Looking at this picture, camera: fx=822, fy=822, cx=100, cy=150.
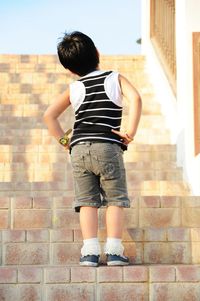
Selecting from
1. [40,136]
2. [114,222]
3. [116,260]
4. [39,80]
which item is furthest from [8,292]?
[39,80]

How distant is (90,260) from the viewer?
4387mm

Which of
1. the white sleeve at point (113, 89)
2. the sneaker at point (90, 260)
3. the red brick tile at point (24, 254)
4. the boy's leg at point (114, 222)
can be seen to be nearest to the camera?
the sneaker at point (90, 260)

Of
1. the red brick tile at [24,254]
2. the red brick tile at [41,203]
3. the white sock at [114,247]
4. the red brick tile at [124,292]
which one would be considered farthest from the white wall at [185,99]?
the red brick tile at [124,292]

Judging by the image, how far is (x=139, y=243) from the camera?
15.8ft

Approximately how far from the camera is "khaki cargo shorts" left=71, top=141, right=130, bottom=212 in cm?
457

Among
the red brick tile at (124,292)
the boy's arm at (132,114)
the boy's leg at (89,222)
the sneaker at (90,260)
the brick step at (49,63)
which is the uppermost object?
the brick step at (49,63)

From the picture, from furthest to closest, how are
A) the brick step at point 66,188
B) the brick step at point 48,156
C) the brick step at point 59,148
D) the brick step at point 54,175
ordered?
the brick step at point 59,148 → the brick step at point 48,156 → the brick step at point 54,175 → the brick step at point 66,188

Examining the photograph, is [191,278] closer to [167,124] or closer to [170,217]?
[170,217]

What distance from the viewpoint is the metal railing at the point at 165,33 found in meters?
9.88

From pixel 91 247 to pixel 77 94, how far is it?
88 centimetres

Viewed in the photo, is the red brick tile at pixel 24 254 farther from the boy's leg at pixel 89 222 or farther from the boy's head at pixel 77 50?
the boy's head at pixel 77 50

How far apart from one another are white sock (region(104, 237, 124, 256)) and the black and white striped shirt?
541 millimetres

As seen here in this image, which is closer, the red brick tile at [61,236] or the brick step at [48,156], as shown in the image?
the red brick tile at [61,236]

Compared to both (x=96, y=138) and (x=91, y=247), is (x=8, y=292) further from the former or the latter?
(x=96, y=138)
